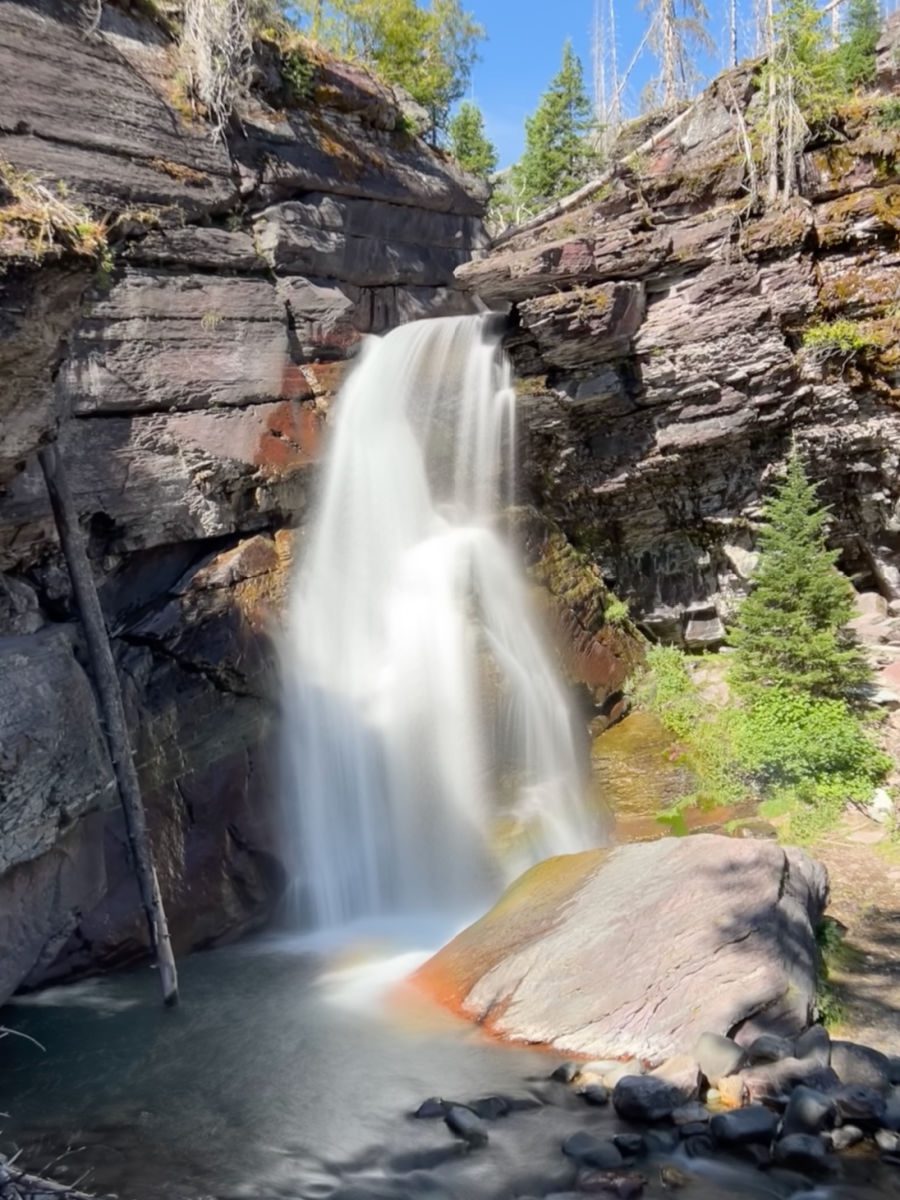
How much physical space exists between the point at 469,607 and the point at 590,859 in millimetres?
4405

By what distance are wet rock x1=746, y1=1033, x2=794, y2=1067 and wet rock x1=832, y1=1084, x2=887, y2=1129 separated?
1.65ft

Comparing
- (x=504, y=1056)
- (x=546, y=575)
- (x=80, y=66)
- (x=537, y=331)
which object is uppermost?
(x=80, y=66)

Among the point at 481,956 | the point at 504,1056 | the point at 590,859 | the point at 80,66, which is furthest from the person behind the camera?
the point at 80,66

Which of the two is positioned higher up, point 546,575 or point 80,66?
point 80,66

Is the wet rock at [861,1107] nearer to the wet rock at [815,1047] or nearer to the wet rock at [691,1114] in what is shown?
the wet rock at [815,1047]

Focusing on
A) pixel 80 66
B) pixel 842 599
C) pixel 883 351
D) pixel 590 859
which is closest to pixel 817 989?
pixel 590 859

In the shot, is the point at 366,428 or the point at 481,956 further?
the point at 366,428

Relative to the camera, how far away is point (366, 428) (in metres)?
14.5

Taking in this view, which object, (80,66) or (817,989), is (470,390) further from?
(817,989)

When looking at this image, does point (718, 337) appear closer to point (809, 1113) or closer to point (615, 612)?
point (615, 612)

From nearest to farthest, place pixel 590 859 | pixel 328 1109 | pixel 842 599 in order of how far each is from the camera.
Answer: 1. pixel 328 1109
2. pixel 590 859
3. pixel 842 599

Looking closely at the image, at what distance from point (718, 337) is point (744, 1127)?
10.7 meters

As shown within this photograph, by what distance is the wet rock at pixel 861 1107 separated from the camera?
18.1ft

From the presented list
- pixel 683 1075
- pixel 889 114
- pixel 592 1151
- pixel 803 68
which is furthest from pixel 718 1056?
pixel 803 68
